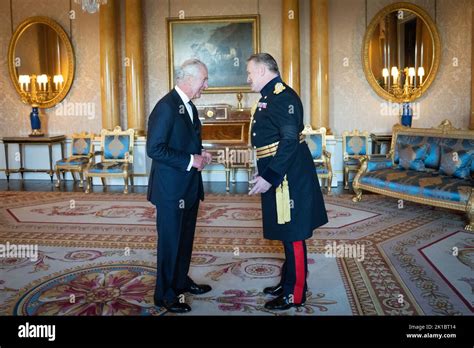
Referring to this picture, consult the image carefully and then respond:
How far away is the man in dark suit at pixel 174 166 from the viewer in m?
3.05

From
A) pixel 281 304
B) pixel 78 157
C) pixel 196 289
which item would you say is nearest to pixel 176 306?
pixel 196 289

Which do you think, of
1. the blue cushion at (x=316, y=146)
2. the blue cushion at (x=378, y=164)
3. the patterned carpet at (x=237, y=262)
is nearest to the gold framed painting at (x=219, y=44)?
the blue cushion at (x=316, y=146)

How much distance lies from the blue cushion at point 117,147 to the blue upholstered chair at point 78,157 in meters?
0.30

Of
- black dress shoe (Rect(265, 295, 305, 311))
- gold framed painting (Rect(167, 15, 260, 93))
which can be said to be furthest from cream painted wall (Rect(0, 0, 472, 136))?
black dress shoe (Rect(265, 295, 305, 311))

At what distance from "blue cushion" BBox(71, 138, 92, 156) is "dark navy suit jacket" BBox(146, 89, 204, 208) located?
6.03 metres

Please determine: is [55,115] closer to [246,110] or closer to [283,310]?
[246,110]

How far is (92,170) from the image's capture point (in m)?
8.06

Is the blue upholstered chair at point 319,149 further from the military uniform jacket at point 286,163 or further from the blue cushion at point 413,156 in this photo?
the military uniform jacket at point 286,163

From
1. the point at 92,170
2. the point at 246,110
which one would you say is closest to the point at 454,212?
the point at 246,110

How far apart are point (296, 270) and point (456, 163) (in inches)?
146

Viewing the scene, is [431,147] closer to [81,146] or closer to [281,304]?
[281,304]

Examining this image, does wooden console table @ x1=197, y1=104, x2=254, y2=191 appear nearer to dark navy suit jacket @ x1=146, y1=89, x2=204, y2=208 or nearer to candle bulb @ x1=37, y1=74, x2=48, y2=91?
candle bulb @ x1=37, y1=74, x2=48, y2=91

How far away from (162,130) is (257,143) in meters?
0.61

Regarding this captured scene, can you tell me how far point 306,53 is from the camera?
9.03m
